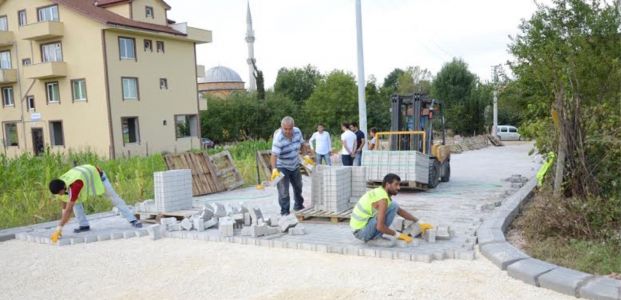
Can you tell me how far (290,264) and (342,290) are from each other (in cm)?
116

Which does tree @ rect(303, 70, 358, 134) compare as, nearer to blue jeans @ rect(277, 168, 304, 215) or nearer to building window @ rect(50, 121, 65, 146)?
building window @ rect(50, 121, 65, 146)

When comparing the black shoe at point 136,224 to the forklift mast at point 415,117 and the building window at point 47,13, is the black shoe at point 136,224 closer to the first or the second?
the forklift mast at point 415,117

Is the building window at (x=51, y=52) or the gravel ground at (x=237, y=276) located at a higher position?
the building window at (x=51, y=52)

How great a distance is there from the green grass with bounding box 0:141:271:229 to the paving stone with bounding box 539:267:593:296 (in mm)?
8523

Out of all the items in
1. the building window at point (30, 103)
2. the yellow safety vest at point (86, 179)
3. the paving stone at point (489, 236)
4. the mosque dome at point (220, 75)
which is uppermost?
the mosque dome at point (220, 75)

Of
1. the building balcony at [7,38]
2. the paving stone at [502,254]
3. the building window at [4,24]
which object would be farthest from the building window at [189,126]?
the paving stone at [502,254]

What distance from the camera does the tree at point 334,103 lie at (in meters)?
49.5

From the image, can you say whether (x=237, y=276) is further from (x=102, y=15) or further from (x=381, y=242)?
(x=102, y=15)

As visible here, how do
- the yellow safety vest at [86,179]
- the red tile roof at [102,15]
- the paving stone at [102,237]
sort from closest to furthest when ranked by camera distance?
the yellow safety vest at [86,179] → the paving stone at [102,237] → the red tile roof at [102,15]

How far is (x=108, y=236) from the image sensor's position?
8078 millimetres

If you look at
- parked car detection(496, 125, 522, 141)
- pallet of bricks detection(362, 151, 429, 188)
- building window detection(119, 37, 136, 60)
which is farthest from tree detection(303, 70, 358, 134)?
pallet of bricks detection(362, 151, 429, 188)

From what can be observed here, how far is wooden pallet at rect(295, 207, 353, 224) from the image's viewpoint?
27.5 ft

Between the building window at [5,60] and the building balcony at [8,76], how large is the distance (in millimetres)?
1005

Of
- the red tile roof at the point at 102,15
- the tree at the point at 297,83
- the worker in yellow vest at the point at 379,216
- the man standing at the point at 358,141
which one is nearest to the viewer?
the worker in yellow vest at the point at 379,216
